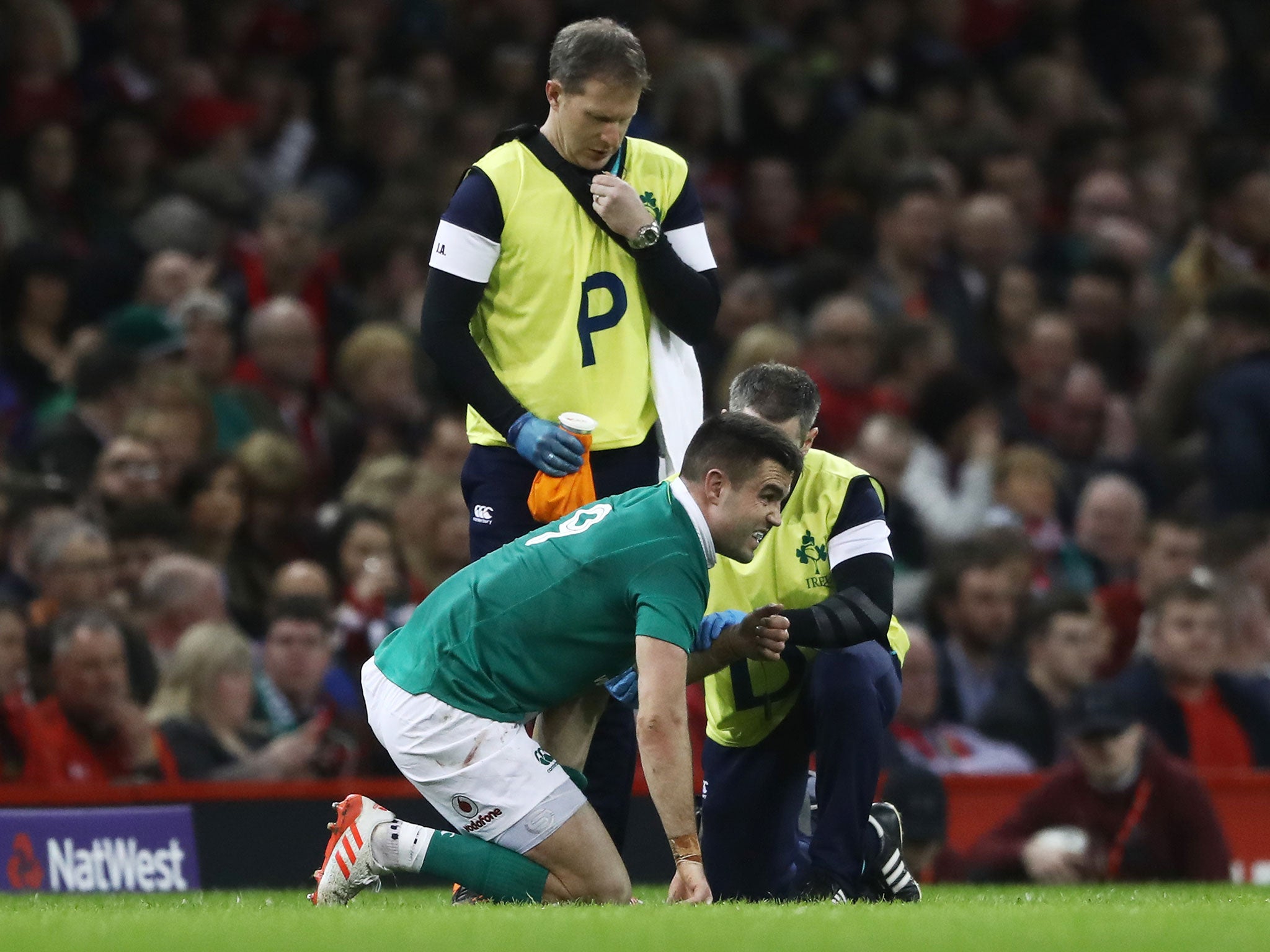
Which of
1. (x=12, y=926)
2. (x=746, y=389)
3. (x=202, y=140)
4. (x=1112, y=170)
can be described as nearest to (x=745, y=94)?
(x=1112, y=170)

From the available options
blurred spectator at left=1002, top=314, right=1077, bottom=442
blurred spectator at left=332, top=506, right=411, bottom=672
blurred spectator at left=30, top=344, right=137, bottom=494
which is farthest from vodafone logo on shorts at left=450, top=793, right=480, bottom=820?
blurred spectator at left=1002, top=314, right=1077, bottom=442

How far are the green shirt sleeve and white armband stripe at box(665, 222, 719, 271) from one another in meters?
1.28

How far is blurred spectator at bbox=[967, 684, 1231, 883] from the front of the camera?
8.82 metres

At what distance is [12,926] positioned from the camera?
5504 mm

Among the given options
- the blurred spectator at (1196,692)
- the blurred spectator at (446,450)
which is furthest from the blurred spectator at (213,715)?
the blurred spectator at (1196,692)

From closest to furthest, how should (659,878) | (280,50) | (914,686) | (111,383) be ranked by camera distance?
(659,878)
(914,686)
(111,383)
(280,50)

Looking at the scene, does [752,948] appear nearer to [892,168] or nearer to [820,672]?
[820,672]

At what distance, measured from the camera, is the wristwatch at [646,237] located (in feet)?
22.2

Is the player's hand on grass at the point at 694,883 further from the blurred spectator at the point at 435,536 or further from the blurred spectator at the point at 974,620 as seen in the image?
the blurred spectator at the point at 435,536

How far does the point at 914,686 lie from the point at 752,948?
5.44 m

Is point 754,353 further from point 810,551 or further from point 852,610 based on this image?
point 852,610

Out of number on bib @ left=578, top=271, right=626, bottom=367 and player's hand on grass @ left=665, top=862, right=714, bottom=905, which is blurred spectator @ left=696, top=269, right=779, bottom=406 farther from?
player's hand on grass @ left=665, top=862, right=714, bottom=905

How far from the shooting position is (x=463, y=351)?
681 cm

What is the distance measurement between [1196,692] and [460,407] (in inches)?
181
